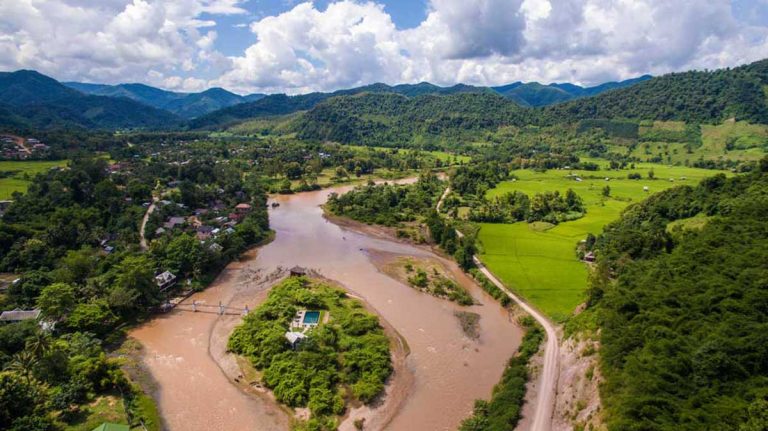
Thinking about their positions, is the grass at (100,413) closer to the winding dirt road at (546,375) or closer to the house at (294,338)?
the house at (294,338)

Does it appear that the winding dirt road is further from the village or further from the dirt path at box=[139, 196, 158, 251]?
the village

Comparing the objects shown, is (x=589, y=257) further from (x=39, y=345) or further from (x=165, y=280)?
(x=39, y=345)

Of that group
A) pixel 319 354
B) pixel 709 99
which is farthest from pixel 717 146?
pixel 319 354

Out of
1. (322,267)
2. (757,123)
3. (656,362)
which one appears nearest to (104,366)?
(322,267)

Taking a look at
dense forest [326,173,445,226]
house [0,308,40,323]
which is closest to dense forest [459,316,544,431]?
→ house [0,308,40,323]

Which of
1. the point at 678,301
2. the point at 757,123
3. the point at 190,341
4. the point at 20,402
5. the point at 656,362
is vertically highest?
the point at 757,123

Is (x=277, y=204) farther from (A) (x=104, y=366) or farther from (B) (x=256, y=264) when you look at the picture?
(A) (x=104, y=366)

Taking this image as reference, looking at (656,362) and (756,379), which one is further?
(656,362)
